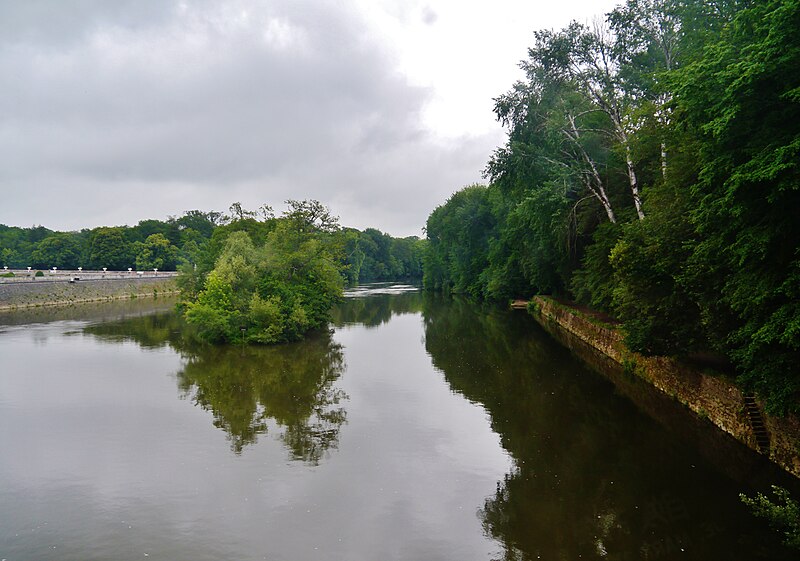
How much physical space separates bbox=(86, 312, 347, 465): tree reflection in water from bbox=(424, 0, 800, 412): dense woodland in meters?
10.1

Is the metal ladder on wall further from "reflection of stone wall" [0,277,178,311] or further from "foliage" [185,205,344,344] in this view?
"reflection of stone wall" [0,277,178,311]

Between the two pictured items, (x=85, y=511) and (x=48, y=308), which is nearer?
(x=85, y=511)

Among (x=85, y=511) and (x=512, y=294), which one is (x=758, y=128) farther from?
(x=512, y=294)

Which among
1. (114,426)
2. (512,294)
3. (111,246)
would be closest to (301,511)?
(114,426)

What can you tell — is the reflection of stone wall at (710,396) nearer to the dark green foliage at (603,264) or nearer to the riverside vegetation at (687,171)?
the riverside vegetation at (687,171)

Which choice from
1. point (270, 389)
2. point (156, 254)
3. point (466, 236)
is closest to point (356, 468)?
point (270, 389)

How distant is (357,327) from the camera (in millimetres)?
38562

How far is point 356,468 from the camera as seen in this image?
11.6 metres

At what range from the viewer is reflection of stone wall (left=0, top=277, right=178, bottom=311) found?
49719mm

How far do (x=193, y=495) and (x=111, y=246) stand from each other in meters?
93.3

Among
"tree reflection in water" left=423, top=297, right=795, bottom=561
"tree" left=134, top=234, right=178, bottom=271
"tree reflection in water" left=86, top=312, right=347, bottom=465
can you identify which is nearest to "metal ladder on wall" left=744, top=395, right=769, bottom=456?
"tree reflection in water" left=423, top=297, right=795, bottom=561

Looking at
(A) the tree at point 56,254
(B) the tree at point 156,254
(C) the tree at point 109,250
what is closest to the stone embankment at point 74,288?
(B) the tree at point 156,254

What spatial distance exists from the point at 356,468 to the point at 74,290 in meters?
59.4

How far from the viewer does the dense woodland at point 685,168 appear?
28.8ft
